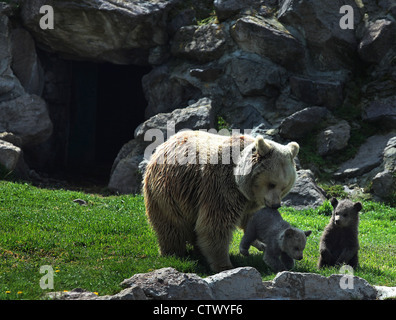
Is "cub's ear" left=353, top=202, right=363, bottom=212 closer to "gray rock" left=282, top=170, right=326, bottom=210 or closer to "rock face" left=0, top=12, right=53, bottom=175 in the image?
"gray rock" left=282, top=170, right=326, bottom=210

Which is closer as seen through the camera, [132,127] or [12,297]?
[12,297]

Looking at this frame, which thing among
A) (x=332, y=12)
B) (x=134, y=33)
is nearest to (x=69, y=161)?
(x=134, y=33)

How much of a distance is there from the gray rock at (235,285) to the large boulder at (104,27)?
9935 millimetres

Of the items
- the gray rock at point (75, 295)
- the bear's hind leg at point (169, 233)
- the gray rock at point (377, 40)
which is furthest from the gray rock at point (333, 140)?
the gray rock at point (75, 295)

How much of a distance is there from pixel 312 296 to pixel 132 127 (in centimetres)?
1299

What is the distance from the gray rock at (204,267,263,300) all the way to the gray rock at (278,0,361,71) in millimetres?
9285

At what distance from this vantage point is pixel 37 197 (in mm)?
11125

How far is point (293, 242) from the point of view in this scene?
24.0ft

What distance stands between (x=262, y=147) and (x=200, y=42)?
814cm

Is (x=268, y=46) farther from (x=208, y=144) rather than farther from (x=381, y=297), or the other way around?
(x=381, y=297)

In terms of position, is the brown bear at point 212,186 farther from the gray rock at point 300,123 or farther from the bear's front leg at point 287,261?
the gray rock at point 300,123

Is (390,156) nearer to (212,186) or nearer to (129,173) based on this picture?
(129,173)

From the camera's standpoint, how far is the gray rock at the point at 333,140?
1338 cm

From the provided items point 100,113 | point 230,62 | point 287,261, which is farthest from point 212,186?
point 100,113
